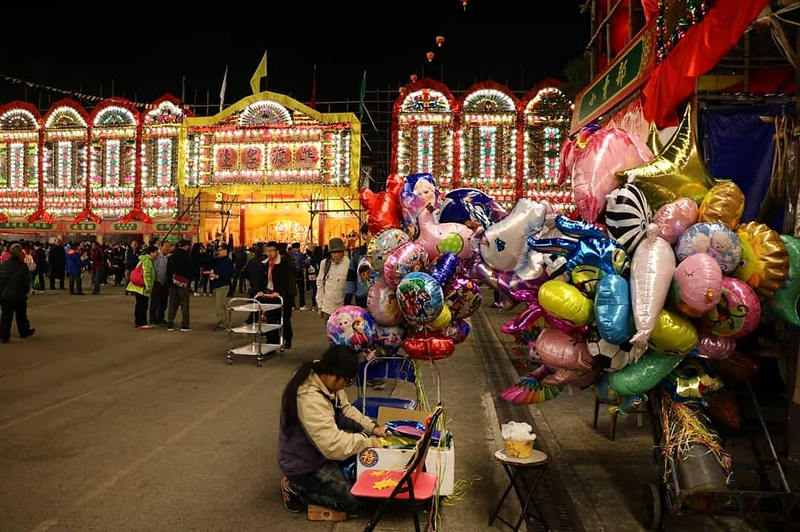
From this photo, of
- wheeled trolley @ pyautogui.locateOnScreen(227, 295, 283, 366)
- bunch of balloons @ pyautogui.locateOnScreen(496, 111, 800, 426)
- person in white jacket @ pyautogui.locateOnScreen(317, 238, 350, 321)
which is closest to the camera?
bunch of balloons @ pyautogui.locateOnScreen(496, 111, 800, 426)

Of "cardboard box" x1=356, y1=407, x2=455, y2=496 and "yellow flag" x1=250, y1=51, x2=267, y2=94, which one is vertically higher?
"yellow flag" x1=250, y1=51, x2=267, y2=94

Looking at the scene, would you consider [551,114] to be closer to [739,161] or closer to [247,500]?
[739,161]

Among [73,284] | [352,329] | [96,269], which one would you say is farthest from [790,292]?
[96,269]

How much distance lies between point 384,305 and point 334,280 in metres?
3.60

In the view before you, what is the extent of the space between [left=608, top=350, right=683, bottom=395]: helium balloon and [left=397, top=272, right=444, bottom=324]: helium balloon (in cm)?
150

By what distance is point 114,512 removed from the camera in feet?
13.9

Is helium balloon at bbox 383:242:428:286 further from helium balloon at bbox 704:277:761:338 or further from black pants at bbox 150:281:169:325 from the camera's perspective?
black pants at bbox 150:281:169:325

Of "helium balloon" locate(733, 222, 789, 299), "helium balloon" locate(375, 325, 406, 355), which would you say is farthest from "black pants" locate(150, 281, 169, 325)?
"helium balloon" locate(733, 222, 789, 299)

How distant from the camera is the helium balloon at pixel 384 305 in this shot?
208 inches

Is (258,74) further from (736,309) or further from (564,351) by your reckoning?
(736,309)

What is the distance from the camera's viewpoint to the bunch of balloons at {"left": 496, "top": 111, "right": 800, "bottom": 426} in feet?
11.8

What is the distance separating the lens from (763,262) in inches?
145

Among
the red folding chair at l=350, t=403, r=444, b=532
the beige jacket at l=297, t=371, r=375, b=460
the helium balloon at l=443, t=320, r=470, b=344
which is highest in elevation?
the helium balloon at l=443, t=320, r=470, b=344

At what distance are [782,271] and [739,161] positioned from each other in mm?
2655
